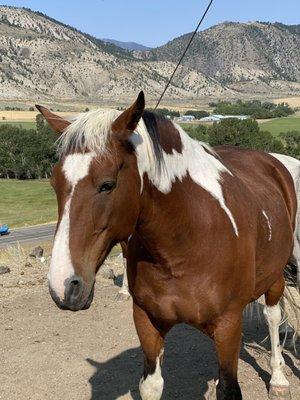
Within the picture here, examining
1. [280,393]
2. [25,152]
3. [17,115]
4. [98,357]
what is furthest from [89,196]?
[17,115]

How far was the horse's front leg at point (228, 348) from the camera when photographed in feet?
10.8

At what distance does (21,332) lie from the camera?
6.58 meters

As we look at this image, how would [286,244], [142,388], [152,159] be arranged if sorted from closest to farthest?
[152,159]
[142,388]
[286,244]

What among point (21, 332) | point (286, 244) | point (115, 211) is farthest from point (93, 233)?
point (21, 332)

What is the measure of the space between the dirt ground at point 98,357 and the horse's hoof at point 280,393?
0.40 feet

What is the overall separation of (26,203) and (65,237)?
177ft

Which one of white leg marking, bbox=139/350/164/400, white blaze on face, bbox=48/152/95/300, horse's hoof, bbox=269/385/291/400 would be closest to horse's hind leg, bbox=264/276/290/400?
horse's hoof, bbox=269/385/291/400

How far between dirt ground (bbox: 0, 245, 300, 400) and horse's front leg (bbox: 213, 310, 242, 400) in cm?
154

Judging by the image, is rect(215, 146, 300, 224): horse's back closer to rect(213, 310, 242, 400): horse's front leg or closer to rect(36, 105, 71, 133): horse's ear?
rect(213, 310, 242, 400): horse's front leg

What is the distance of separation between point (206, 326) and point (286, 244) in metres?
1.43

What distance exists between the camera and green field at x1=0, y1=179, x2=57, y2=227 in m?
47.9

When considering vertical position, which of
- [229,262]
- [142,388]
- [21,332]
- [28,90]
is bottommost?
[28,90]

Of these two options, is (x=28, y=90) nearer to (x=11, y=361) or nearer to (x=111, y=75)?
(x=111, y=75)

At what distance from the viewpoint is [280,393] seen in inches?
192
